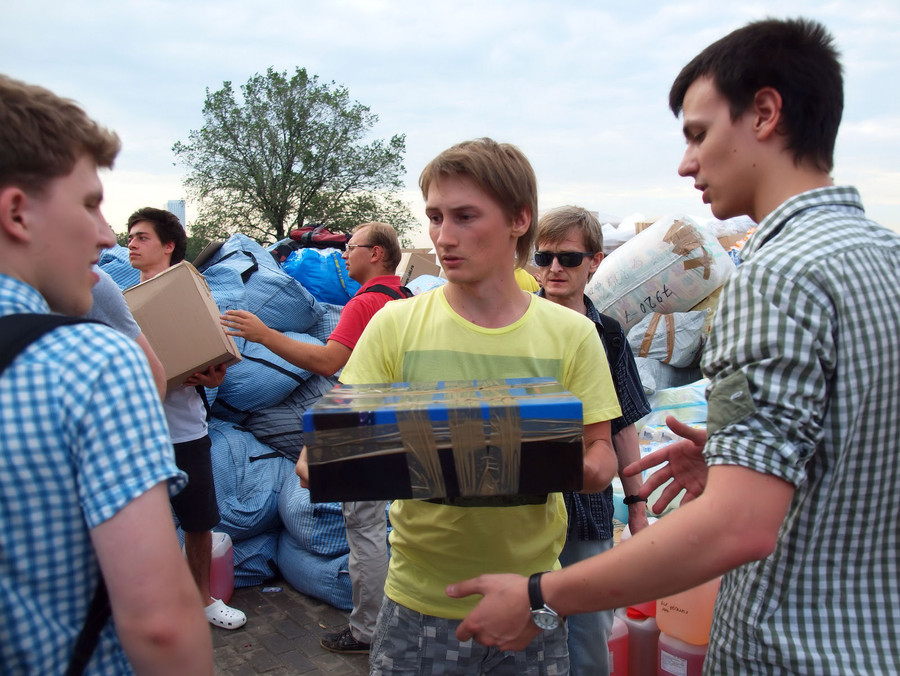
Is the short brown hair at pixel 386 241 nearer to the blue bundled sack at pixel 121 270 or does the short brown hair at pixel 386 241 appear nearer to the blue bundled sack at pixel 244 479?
the blue bundled sack at pixel 244 479

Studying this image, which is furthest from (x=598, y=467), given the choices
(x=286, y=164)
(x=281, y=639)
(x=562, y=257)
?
(x=286, y=164)

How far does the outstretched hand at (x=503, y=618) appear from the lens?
3.97 ft

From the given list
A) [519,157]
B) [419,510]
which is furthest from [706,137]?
[419,510]

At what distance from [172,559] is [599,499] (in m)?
1.74

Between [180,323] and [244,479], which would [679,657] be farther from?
[244,479]

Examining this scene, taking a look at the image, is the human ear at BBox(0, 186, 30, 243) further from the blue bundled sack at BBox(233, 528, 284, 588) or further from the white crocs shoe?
the blue bundled sack at BBox(233, 528, 284, 588)

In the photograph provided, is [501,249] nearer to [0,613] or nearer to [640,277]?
[0,613]

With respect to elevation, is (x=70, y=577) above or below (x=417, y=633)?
above

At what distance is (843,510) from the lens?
1.03 m

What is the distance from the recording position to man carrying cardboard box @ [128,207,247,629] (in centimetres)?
334

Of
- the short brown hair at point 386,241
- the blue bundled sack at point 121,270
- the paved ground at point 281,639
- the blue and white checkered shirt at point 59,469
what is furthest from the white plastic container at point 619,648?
the blue bundled sack at point 121,270

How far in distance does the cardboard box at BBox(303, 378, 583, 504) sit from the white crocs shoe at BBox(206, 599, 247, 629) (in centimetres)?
296

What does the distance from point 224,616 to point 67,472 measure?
128 inches

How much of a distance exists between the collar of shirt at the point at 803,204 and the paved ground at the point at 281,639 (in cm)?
305
